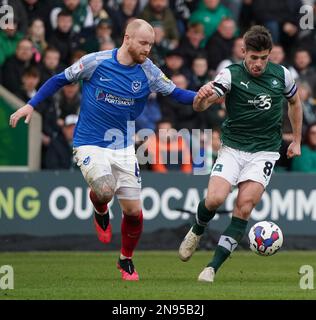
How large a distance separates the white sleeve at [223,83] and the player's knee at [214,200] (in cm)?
107

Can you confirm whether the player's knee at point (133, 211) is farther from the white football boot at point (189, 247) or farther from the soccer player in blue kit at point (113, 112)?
the white football boot at point (189, 247)

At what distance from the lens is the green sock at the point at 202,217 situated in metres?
12.0

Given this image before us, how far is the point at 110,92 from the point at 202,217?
172 cm

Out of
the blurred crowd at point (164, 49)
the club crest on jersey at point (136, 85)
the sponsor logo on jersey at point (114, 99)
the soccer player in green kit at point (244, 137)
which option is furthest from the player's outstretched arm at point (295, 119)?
the blurred crowd at point (164, 49)

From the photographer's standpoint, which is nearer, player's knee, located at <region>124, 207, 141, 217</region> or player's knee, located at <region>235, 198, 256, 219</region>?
player's knee, located at <region>235, 198, 256, 219</region>

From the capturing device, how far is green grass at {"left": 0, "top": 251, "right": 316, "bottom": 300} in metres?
10.6

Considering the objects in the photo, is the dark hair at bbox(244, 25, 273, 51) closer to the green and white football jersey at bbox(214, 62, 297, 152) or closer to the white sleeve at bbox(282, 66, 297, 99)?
the green and white football jersey at bbox(214, 62, 297, 152)

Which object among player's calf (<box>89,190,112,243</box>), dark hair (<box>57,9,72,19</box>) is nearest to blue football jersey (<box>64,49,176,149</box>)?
player's calf (<box>89,190,112,243</box>)

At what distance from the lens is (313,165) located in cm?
1917

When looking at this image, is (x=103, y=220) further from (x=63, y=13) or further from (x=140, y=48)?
(x=63, y=13)

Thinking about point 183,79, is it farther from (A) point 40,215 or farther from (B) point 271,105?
(B) point 271,105

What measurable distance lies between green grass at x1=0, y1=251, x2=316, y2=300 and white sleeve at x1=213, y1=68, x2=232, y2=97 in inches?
80.2

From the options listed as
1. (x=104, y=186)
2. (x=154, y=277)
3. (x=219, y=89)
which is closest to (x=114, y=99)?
(x=104, y=186)
